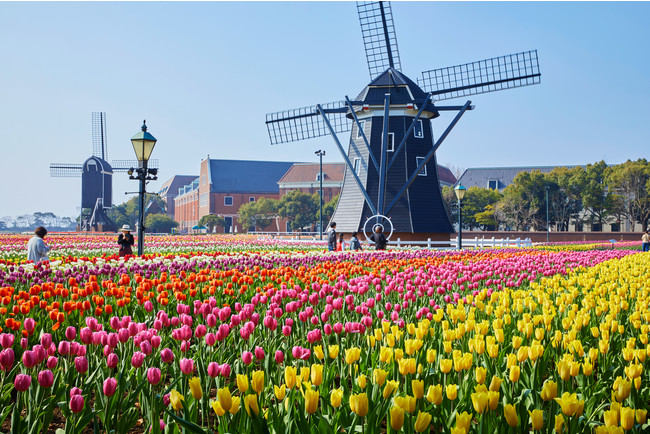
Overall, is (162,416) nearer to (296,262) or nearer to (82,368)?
(82,368)

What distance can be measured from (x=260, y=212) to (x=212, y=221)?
31.0ft

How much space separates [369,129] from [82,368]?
25614 mm

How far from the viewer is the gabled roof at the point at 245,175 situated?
94750mm

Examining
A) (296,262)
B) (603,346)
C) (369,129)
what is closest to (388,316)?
(603,346)

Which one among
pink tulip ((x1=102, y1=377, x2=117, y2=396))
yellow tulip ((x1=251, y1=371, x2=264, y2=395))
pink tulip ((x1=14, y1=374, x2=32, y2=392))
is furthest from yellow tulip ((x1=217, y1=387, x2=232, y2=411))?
pink tulip ((x1=14, y1=374, x2=32, y2=392))

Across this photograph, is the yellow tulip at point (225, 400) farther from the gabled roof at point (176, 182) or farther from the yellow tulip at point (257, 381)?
the gabled roof at point (176, 182)

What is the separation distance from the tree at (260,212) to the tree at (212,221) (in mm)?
5060

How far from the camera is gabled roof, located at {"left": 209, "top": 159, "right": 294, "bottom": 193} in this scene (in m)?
94.8

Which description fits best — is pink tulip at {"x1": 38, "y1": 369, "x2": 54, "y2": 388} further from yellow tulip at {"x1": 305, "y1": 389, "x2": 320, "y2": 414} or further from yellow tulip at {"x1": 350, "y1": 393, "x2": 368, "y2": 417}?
yellow tulip at {"x1": 350, "y1": 393, "x2": 368, "y2": 417}

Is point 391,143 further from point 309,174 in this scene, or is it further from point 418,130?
point 309,174

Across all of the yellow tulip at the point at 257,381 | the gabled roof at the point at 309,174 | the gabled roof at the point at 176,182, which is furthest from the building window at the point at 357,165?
the gabled roof at the point at 176,182

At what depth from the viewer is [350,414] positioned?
265cm

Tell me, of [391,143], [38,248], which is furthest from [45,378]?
[391,143]

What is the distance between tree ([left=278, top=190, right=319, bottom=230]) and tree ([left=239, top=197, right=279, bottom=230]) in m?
2.17
